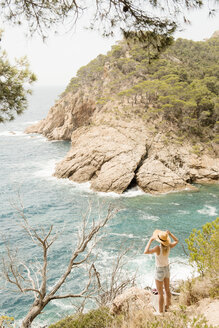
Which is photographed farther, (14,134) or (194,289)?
(14,134)

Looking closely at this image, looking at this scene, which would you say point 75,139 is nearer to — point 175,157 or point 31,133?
point 175,157

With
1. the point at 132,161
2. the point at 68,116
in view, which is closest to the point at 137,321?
the point at 132,161

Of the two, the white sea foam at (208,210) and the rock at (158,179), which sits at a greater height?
the rock at (158,179)

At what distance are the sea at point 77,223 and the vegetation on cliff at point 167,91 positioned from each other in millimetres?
10942

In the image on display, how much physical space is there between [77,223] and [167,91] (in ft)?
74.2

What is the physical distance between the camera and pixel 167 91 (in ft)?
113

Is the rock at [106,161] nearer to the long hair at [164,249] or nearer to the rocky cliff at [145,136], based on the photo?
the rocky cliff at [145,136]

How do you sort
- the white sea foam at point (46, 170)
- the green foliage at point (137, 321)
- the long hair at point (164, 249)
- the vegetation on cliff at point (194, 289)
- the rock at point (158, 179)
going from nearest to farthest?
the green foliage at point (137, 321) → the vegetation on cliff at point (194, 289) → the long hair at point (164, 249) → the rock at point (158, 179) → the white sea foam at point (46, 170)

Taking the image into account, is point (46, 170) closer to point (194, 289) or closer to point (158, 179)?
point (158, 179)

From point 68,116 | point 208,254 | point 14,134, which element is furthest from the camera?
point 14,134

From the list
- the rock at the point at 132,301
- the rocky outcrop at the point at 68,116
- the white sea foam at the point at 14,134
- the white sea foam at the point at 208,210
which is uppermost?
the rocky outcrop at the point at 68,116

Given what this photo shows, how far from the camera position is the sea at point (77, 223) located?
42.5 ft

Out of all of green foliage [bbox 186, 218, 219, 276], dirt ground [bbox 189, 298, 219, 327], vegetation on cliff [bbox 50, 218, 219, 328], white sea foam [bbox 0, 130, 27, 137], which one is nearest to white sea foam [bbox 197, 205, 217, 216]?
vegetation on cliff [bbox 50, 218, 219, 328]

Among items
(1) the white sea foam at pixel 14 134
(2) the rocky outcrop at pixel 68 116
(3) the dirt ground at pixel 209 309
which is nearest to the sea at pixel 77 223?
(3) the dirt ground at pixel 209 309
